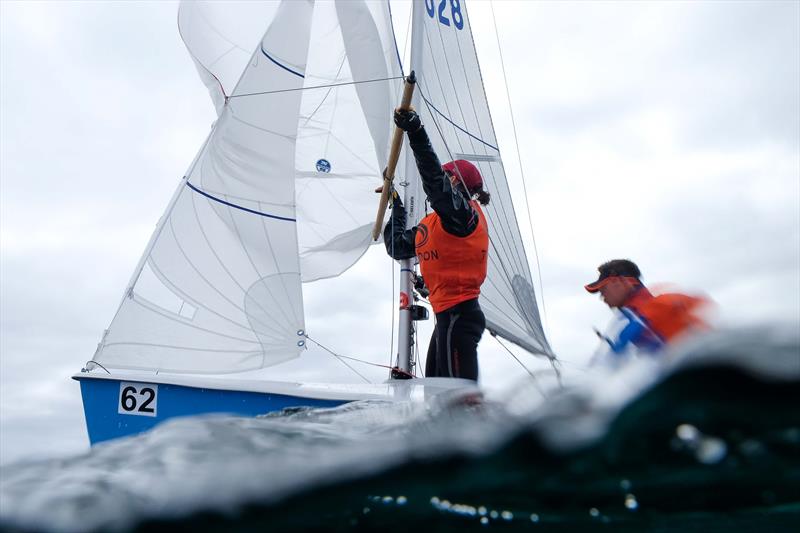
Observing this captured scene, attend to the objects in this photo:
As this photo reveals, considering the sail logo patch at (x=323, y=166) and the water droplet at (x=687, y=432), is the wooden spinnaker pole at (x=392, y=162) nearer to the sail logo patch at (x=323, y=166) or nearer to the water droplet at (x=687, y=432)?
the sail logo patch at (x=323, y=166)

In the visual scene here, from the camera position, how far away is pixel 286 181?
5164 mm

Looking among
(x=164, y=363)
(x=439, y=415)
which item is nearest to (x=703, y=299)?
(x=439, y=415)

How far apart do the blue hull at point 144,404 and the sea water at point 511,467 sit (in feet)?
7.00

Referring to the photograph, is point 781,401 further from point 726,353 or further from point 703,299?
point 703,299

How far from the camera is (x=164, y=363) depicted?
4312 millimetres

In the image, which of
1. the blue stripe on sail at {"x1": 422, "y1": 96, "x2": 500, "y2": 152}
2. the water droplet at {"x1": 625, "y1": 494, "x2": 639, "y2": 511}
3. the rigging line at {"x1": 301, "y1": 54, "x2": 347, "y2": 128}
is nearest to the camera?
the water droplet at {"x1": 625, "y1": 494, "x2": 639, "y2": 511}

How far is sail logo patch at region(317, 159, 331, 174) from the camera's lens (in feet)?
18.6

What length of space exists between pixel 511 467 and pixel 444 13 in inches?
221

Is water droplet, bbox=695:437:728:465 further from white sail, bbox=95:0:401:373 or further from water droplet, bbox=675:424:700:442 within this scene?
white sail, bbox=95:0:401:373

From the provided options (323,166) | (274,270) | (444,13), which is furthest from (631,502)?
(444,13)

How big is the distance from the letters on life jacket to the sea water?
2.38m

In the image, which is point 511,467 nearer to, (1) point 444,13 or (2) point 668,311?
(2) point 668,311

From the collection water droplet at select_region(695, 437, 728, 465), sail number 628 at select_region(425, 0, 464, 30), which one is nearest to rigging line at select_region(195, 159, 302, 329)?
sail number 628 at select_region(425, 0, 464, 30)

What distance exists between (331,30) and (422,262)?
328cm
